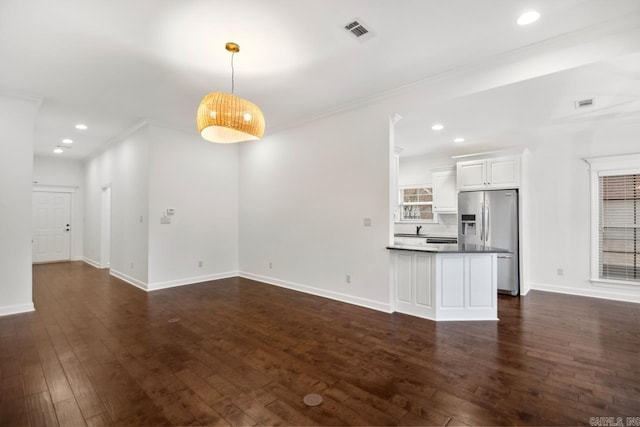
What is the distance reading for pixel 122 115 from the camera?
16.5 ft

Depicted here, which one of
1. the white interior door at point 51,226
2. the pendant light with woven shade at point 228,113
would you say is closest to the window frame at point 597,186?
the pendant light with woven shade at point 228,113

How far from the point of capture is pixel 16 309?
4.03m

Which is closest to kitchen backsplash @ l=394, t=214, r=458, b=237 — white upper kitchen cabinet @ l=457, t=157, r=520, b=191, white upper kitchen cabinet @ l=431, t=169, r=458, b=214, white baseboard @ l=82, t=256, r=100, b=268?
white upper kitchen cabinet @ l=431, t=169, r=458, b=214

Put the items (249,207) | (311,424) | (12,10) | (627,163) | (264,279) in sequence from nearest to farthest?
(311,424) → (12,10) → (627,163) → (264,279) → (249,207)

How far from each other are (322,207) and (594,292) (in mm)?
4840

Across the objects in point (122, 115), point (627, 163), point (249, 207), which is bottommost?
point (249, 207)

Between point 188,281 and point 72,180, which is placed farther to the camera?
point 72,180

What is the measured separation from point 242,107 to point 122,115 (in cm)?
343

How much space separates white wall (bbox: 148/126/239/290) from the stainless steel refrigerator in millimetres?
4822

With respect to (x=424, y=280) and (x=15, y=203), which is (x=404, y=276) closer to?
(x=424, y=280)

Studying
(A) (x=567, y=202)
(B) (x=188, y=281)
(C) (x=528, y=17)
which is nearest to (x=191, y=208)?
(B) (x=188, y=281)

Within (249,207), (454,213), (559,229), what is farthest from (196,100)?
(559,229)

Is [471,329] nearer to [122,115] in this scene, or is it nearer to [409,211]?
[409,211]

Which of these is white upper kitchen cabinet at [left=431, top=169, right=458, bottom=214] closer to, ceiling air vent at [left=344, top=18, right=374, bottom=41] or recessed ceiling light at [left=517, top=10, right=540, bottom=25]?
recessed ceiling light at [left=517, top=10, right=540, bottom=25]
